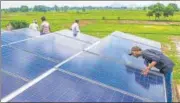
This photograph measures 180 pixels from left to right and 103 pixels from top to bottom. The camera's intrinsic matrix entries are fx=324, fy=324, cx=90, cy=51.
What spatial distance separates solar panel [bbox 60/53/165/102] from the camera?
261 inches

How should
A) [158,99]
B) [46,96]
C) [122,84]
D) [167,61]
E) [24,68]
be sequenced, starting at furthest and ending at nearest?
[167,61]
[24,68]
[122,84]
[158,99]
[46,96]

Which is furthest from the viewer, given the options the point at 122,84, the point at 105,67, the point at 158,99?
the point at 105,67

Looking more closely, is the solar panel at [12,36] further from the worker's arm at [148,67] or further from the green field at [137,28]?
the green field at [137,28]

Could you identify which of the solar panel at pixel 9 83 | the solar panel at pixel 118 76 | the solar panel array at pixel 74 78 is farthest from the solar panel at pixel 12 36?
the solar panel at pixel 9 83

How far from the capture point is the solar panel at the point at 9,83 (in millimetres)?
5793

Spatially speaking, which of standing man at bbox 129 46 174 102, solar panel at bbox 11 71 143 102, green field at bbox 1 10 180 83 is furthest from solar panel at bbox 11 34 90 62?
green field at bbox 1 10 180 83

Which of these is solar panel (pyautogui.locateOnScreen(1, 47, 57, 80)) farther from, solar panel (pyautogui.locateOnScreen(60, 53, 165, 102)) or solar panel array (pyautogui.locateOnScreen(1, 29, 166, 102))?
solar panel (pyautogui.locateOnScreen(60, 53, 165, 102))

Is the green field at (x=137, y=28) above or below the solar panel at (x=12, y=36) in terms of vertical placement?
below

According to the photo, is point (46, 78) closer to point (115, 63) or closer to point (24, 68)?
point (24, 68)

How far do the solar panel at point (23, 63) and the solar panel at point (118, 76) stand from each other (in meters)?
0.64

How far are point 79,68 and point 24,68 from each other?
4.12 ft

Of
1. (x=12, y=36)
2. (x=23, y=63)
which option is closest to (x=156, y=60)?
(x=23, y=63)

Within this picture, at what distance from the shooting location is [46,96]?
553cm

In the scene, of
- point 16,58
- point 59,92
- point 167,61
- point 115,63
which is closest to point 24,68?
point 16,58
